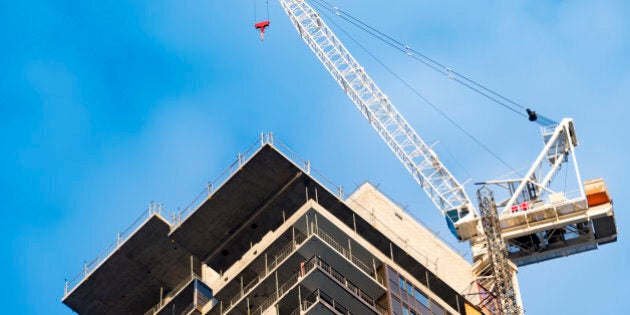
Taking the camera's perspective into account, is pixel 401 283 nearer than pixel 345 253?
No

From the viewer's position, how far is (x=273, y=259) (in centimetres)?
11150

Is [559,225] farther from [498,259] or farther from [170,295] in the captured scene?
[170,295]

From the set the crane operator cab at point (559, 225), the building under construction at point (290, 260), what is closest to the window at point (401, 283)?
the building under construction at point (290, 260)

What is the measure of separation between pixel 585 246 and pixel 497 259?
18853mm

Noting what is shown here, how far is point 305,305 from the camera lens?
103062mm

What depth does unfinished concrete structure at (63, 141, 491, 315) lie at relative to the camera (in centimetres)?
10719

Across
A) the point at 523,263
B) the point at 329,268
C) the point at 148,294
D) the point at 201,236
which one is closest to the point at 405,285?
the point at 329,268

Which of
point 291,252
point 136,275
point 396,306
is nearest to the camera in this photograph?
A: point 291,252

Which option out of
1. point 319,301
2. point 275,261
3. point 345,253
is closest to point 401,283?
point 345,253

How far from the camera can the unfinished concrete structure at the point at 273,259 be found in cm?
10719

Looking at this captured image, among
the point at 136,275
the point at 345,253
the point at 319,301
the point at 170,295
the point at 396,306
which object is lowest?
the point at 319,301

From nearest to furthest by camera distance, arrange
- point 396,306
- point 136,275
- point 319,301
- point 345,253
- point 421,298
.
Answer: point 319,301
point 396,306
point 345,253
point 421,298
point 136,275

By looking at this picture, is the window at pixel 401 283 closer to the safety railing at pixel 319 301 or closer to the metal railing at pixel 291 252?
the metal railing at pixel 291 252

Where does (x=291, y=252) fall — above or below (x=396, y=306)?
above
